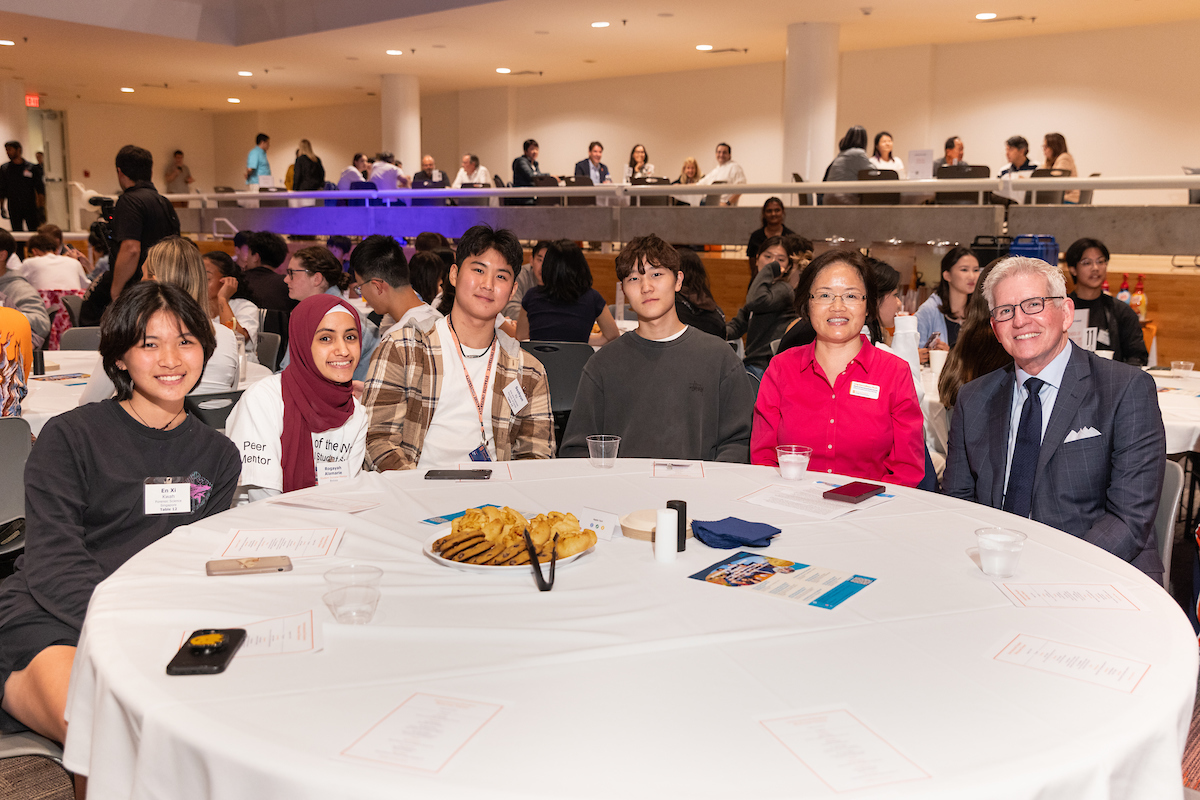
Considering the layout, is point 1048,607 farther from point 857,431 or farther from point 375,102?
point 375,102

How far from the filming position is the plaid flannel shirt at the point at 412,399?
9.65ft

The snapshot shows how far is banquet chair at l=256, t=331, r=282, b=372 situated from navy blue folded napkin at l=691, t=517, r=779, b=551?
12.0 ft

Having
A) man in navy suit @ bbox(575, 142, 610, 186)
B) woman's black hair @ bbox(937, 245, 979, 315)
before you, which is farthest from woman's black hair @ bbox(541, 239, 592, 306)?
man in navy suit @ bbox(575, 142, 610, 186)

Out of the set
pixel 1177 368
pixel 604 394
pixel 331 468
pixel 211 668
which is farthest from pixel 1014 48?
pixel 211 668

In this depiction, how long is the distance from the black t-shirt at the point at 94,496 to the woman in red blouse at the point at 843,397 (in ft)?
5.16

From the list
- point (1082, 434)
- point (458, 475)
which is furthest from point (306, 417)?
point (1082, 434)

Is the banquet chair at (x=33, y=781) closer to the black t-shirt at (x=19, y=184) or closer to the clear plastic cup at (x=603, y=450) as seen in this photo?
the clear plastic cup at (x=603, y=450)

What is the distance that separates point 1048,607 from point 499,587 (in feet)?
3.00

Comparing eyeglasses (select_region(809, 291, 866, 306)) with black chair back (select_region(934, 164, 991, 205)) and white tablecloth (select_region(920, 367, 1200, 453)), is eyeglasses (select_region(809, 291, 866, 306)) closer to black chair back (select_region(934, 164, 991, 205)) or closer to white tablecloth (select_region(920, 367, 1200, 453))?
white tablecloth (select_region(920, 367, 1200, 453))

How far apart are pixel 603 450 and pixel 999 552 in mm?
1052

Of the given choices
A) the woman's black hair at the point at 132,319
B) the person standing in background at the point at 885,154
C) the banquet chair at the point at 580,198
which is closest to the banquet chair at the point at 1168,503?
the woman's black hair at the point at 132,319

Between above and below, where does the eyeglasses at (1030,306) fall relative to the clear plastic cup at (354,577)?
above

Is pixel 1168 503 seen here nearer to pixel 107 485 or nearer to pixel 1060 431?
pixel 1060 431

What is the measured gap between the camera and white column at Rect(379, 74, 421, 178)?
628 inches
